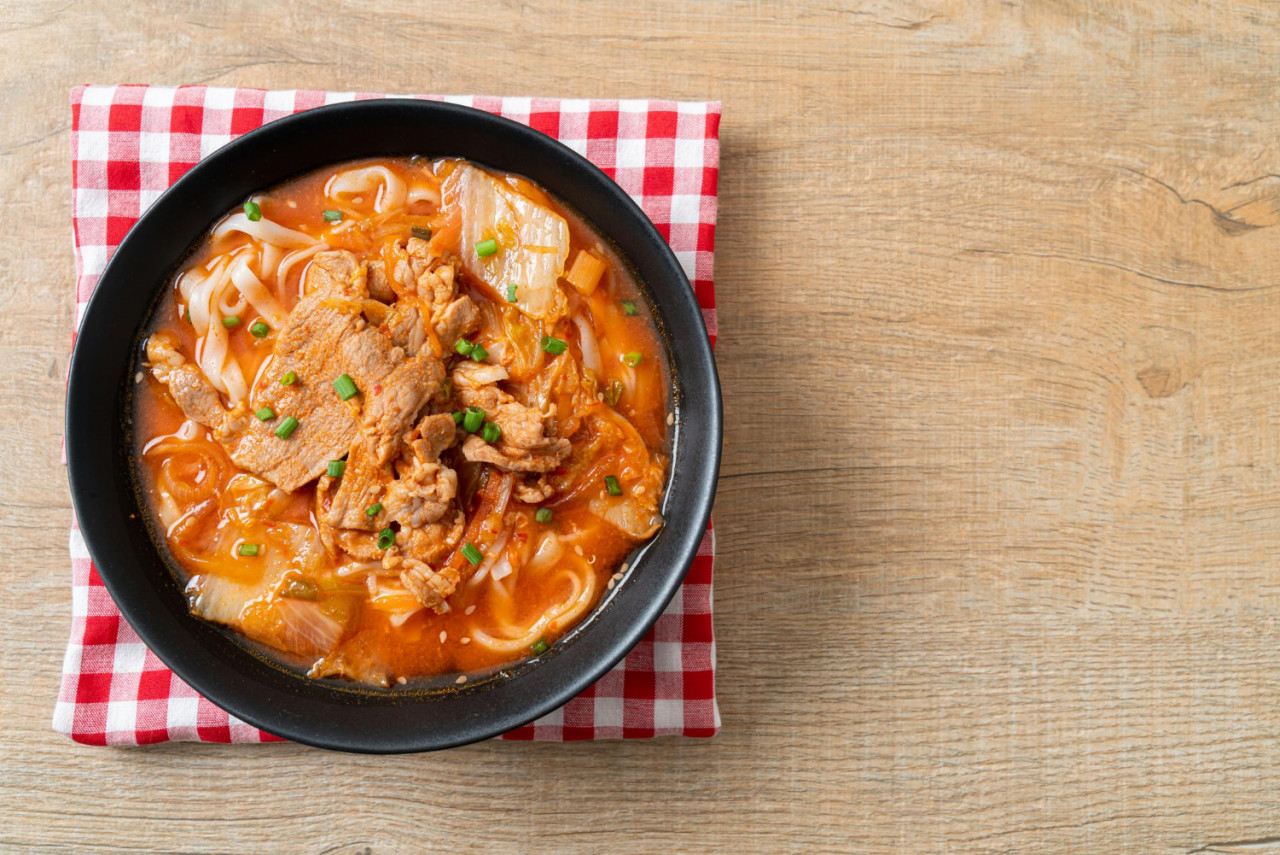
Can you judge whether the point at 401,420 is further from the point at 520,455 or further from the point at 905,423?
the point at 905,423

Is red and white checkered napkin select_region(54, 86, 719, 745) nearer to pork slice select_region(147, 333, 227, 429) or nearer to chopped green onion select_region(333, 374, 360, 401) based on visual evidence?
pork slice select_region(147, 333, 227, 429)

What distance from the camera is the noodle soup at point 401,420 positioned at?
3479 millimetres

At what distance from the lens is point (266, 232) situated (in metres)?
3.62

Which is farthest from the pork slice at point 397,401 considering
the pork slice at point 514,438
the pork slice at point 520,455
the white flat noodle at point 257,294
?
the white flat noodle at point 257,294

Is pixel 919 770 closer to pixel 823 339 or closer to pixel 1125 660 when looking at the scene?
pixel 1125 660

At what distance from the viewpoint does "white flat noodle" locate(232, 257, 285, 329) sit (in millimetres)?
3584

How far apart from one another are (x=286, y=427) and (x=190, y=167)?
1507 millimetres

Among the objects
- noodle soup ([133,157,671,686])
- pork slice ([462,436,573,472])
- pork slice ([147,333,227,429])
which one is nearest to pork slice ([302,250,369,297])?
noodle soup ([133,157,671,686])

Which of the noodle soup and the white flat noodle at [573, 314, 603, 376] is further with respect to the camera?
the white flat noodle at [573, 314, 603, 376]

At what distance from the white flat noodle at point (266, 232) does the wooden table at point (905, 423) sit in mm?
1051

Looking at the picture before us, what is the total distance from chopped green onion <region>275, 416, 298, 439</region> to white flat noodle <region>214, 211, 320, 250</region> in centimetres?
75

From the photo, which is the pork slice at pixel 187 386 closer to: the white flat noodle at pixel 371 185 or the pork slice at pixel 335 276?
the pork slice at pixel 335 276

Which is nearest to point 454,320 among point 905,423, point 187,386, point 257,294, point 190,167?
point 257,294

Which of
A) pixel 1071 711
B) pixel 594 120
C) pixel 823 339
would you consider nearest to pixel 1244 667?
pixel 1071 711
